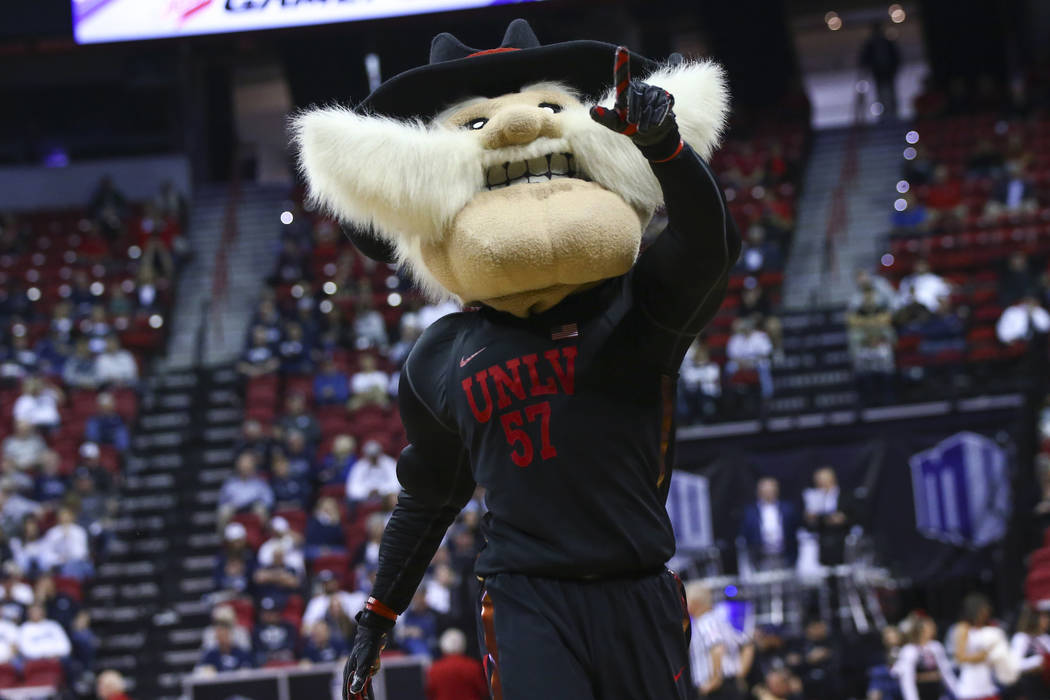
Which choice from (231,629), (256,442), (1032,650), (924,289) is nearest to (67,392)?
(256,442)

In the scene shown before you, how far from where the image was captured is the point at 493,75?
3467 mm

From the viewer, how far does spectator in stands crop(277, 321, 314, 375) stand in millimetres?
15266

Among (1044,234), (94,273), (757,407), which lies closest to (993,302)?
(1044,234)

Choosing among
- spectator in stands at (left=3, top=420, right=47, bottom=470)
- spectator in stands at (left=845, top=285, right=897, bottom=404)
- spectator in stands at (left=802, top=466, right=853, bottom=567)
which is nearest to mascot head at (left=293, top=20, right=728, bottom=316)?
spectator in stands at (left=802, top=466, right=853, bottom=567)

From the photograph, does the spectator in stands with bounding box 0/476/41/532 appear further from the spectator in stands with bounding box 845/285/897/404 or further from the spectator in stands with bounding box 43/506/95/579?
the spectator in stands with bounding box 845/285/897/404

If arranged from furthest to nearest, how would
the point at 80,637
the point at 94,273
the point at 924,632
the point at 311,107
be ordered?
1. the point at 94,273
2. the point at 80,637
3. the point at 924,632
4. the point at 311,107

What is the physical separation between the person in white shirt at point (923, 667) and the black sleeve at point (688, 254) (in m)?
6.66

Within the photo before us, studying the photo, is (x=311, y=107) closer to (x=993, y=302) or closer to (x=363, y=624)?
(x=363, y=624)

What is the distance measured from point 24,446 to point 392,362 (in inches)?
141

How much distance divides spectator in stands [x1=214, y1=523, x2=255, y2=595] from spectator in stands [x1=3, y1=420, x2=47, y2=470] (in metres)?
2.61

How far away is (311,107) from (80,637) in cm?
886

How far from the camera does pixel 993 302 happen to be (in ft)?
46.5

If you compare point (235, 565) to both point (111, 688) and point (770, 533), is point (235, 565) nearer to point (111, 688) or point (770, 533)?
point (111, 688)

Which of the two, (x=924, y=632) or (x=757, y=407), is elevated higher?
(x=757, y=407)
